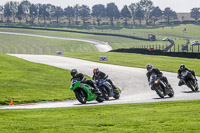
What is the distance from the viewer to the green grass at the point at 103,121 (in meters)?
11.5

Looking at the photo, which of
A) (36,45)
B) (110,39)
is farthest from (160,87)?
(110,39)

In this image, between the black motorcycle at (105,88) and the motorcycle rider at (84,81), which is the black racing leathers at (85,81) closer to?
the motorcycle rider at (84,81)

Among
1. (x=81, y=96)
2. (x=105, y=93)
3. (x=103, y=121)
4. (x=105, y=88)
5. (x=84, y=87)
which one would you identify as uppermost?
(x=103, y=121)

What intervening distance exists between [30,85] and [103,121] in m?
17.2

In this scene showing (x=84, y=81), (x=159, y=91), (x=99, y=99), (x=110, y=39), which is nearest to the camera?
(x=84, y=81)

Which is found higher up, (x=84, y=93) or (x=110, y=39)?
(x=84, y=93)

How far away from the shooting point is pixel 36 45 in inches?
5069

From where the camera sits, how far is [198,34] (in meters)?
171

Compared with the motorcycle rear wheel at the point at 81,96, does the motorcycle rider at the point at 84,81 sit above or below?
above

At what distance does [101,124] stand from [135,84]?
1986 cm

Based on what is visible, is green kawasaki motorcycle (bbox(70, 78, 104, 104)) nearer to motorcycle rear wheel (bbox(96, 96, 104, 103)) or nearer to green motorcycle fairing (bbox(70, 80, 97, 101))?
green motorcycle fairing (bbox(70, 80, 97, 101))

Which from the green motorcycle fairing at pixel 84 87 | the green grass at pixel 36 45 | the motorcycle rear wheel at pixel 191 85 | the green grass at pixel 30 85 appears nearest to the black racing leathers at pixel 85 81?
the green motorcycle fairing at pixel 84 87

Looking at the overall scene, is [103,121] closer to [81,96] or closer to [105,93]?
[81,96]

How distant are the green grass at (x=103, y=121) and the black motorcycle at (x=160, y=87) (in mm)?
5945
